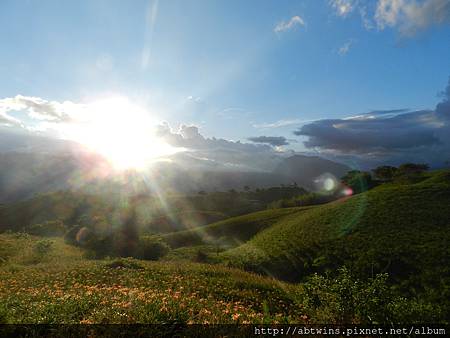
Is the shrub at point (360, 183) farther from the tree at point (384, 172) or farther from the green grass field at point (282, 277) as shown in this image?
the green grass field at point (282, 277)

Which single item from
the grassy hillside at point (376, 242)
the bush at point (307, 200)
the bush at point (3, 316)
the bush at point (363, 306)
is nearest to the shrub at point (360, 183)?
the bush at point (307, 200)

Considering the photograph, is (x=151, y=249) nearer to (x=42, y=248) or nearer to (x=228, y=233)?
(x=42, y=248)

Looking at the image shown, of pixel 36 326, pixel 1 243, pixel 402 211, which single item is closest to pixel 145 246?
pixel 1 243

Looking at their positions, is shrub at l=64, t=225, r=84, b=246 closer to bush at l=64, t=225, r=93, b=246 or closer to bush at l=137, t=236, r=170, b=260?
bush at l=64, t=225, r=93, b=246

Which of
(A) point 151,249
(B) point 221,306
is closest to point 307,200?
(A) point 151,249

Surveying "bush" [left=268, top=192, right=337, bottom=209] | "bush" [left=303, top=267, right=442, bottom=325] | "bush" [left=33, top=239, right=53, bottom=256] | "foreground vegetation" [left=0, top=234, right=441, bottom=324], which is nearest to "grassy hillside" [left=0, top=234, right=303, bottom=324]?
"foreground vegetation" [left=0, top=234, right=441, bottom=324]

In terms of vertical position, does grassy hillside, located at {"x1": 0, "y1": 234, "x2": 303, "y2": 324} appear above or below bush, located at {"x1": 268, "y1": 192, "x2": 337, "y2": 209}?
above

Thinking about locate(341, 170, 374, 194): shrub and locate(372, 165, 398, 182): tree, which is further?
locate(372, 165, 398, 182): tree

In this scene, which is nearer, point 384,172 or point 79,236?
point 79,236

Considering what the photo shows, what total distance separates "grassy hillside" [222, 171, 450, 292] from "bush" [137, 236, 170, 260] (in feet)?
32.4

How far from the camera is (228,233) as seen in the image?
202 feet

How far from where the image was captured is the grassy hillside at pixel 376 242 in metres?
23.9

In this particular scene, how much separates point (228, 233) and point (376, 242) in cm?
3527

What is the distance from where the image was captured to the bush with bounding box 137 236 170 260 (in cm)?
3991
